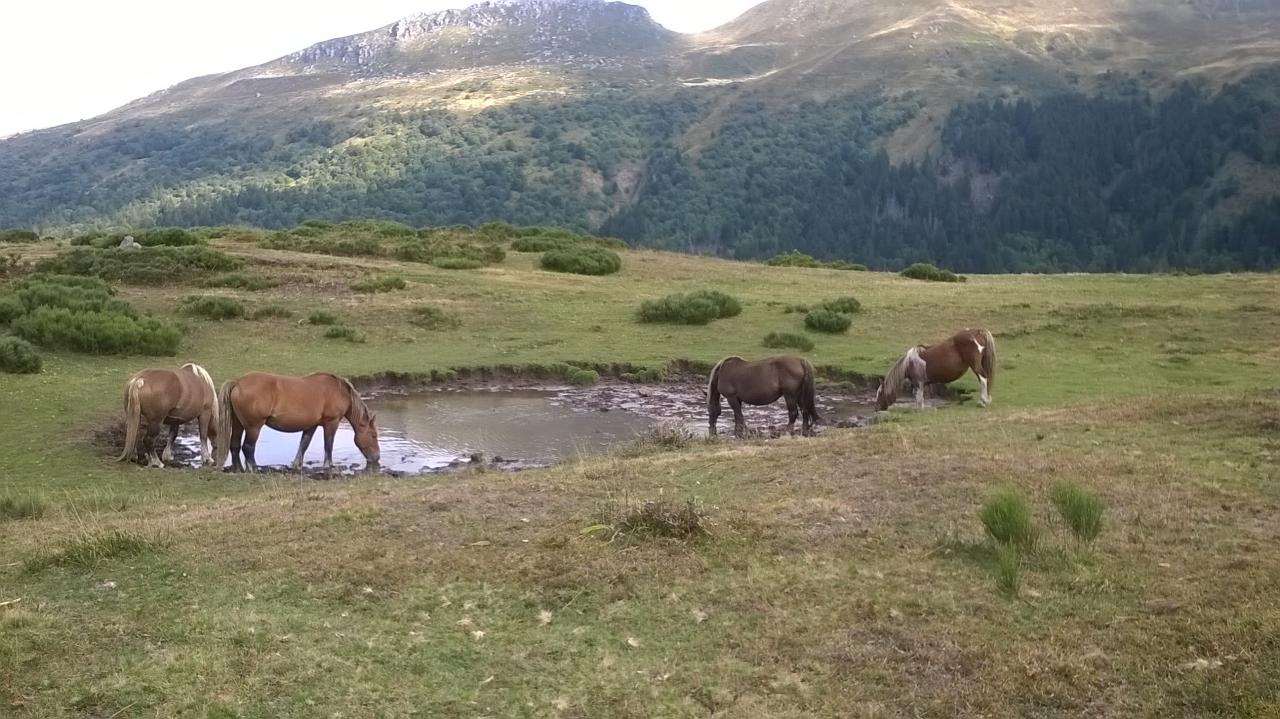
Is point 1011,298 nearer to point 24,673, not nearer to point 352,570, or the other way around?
point 352,570

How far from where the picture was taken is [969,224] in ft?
354

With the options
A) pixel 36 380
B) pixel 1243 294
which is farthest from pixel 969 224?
pixel 36 380

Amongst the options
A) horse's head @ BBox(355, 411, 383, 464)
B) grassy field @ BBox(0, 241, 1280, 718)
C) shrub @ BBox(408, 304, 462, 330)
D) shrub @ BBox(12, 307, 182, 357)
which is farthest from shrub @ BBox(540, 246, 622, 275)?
grassy field @ BBox(0, 241, 1280, 718)

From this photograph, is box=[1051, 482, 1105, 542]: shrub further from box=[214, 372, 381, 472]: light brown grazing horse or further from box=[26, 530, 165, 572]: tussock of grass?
box=[214, 372, 381, 472]: light brown grazing horse

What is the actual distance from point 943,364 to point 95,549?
583 inches

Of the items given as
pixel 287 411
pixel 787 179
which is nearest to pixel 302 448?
pixel 287 411

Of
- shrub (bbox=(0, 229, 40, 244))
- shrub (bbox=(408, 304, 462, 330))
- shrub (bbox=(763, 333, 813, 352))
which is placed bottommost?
shrub (bbox=(763, 333, 813, 352))

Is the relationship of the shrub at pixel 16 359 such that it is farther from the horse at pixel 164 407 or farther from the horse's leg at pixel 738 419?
the horse's leg at pixel 738 419

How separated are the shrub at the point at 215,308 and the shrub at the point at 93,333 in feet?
13.4

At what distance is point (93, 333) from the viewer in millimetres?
21312

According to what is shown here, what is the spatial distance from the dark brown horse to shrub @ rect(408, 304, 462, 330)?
1258 centimetres

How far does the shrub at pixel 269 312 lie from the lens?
26.5 m

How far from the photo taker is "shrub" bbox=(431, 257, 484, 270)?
3676 centimetres

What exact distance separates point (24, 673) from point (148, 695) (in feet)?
2.70
